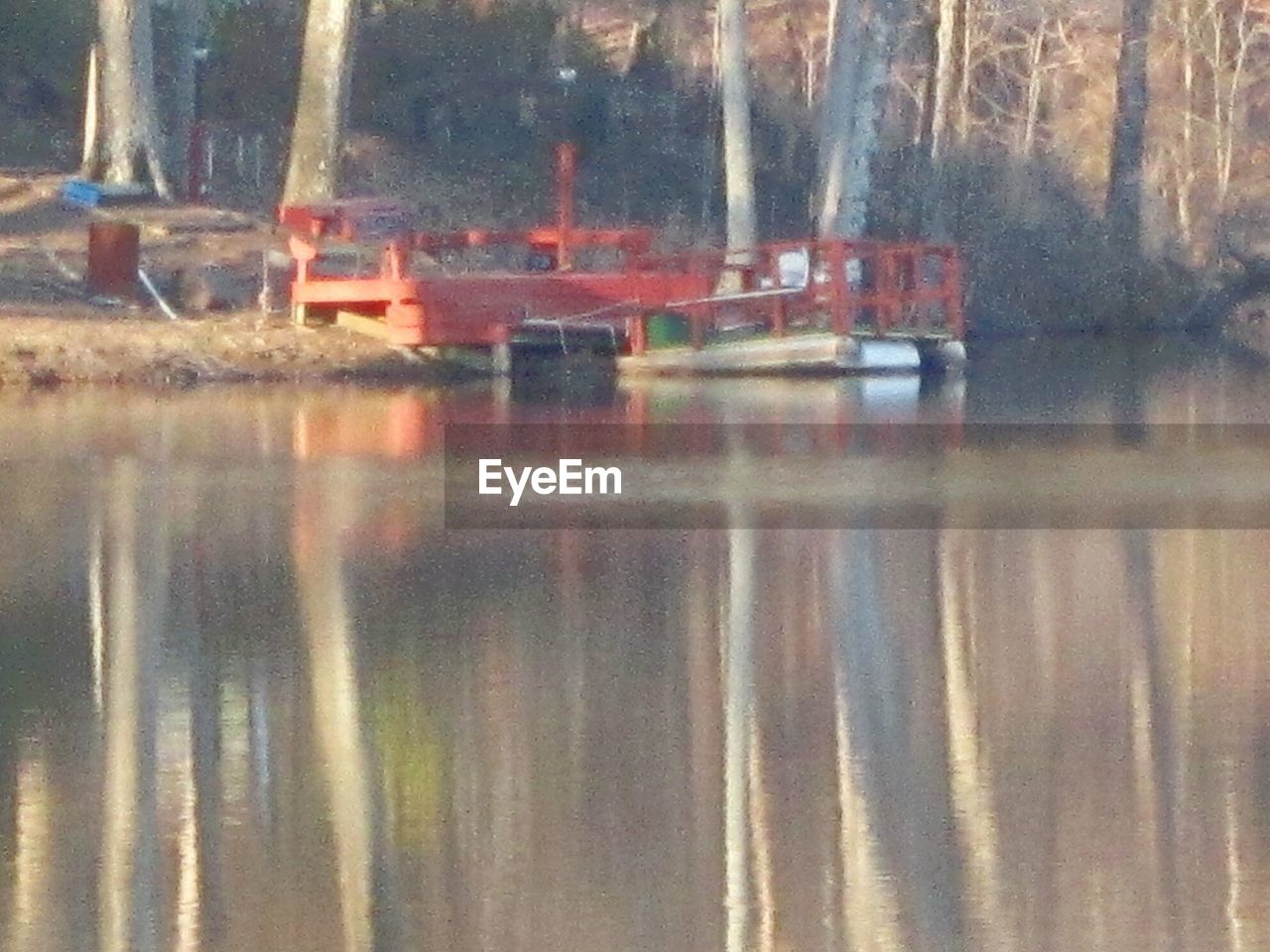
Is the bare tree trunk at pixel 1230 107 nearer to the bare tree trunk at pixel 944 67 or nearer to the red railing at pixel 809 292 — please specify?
the bare tree trunk at pixel 944 67

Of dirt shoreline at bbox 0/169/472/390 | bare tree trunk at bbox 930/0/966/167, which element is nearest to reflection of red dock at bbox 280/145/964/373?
dirt shoreline at bbox 0/169/472/390

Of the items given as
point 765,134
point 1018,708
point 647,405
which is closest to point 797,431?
point 647,405

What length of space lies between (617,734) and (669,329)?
A: 2123 cm

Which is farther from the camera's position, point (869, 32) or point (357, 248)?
point (869, 32)

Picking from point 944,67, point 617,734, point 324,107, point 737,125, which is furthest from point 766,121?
point 617,734

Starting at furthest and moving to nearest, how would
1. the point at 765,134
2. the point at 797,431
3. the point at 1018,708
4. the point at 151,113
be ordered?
the point at 765,134, the point at 151,113, the point at 797,431, the point at 1018,708

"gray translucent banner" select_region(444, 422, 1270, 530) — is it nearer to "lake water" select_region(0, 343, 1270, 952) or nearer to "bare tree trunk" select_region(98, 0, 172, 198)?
"lake water" select_region(0, 343, 1270, 952)

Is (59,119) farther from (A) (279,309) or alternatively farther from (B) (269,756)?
(B) (269,756)

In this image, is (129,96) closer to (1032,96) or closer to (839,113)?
(839,113)

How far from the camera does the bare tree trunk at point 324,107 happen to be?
33.5 meters

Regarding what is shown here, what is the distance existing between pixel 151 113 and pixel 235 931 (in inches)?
1097

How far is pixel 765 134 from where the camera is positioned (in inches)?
1939

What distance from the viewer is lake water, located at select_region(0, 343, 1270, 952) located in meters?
7.57

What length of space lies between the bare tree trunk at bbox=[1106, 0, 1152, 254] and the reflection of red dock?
12.1 meters
